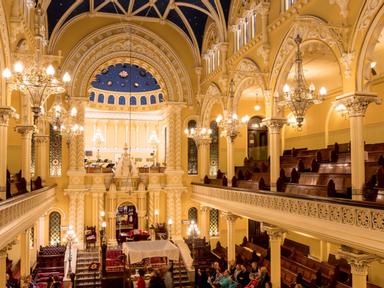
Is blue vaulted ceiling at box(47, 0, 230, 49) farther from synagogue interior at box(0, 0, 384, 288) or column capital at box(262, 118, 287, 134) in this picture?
column capital at box(262, 118, 287, 134)

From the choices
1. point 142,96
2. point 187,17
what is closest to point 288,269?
point 187,17

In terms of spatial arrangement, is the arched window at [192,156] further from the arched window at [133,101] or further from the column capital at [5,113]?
the column capital at [5,113]

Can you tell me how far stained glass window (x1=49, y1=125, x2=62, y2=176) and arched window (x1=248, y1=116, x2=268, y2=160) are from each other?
11.4m

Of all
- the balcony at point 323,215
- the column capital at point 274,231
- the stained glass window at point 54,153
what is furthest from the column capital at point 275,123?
the stained glass window at point 54,153

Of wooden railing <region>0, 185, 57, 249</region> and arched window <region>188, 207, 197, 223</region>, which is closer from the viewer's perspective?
wooden railing <region>0, 185, 57, 249</region>

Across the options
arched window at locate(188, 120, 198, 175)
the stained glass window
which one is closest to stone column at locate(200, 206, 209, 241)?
arched window at locate(188, 120, 198, 175)

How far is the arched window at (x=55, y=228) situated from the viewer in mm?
20234

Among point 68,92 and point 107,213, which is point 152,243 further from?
point 68,92

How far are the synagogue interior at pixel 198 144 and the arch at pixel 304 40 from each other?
0.17 ft

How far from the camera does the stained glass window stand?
20391mm

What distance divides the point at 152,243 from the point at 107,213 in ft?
20.8

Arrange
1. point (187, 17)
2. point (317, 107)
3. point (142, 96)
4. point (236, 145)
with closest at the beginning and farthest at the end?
point (317, 107) < point (187, 17) < point (236, 145) < point (142, 96)

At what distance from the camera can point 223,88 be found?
18438 millimetres

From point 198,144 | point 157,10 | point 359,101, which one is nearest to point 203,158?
point 198,144
